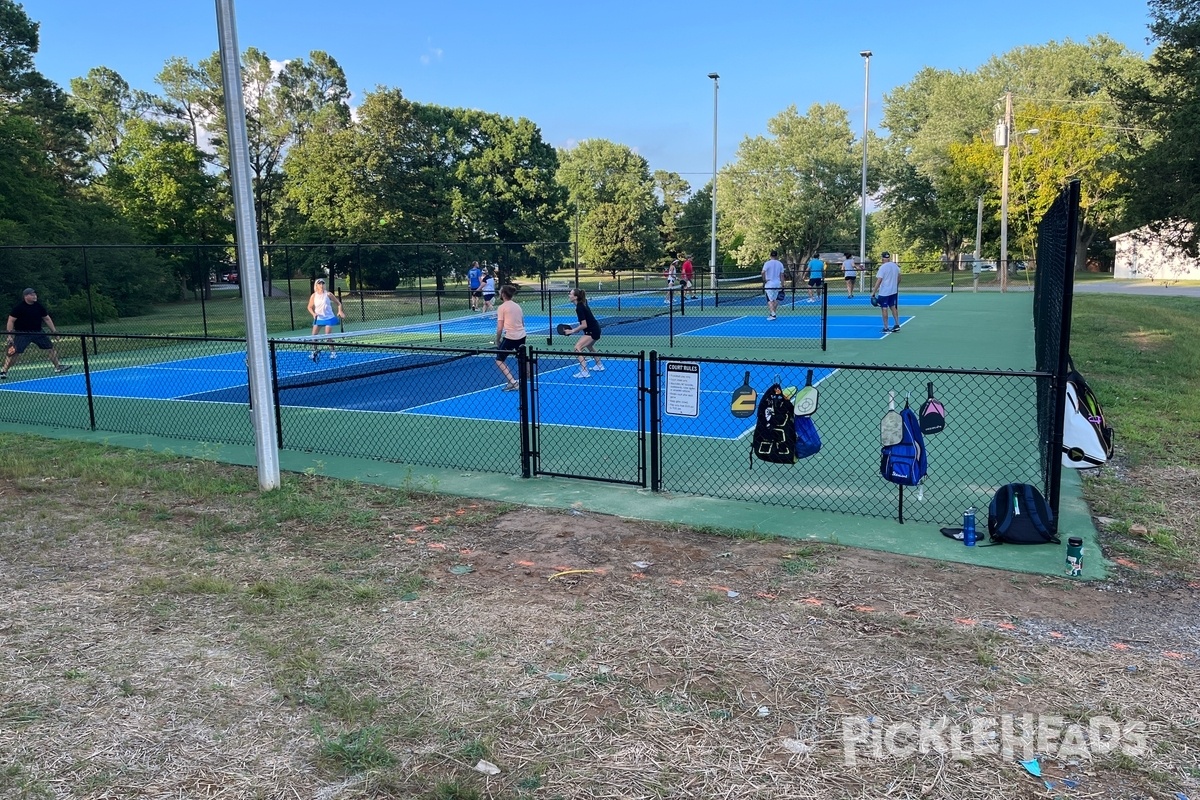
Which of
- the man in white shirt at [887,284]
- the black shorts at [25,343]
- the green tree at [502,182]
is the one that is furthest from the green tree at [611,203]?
the black shorts at [25,343]

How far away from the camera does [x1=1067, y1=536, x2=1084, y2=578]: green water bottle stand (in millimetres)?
5418

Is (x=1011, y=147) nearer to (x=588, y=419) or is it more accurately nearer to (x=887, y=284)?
(x=887, y=284)

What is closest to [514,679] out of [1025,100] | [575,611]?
[575,611]

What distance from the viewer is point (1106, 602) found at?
511 centimetres

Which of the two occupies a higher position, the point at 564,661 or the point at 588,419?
the point at 588,419

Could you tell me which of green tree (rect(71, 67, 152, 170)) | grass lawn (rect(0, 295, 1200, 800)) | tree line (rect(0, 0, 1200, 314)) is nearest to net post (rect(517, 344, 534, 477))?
grass lawn (rect(0, 295, 1200, 800))

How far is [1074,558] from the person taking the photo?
17.8 feet

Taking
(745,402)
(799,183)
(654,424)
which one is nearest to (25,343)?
(654,424)

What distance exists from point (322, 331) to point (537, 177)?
36.0m

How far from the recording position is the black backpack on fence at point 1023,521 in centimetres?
603

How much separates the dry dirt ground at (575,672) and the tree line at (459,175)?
2744 centimetres

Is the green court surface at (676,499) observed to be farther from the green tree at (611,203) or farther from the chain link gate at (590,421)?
the green tree at (611,203)

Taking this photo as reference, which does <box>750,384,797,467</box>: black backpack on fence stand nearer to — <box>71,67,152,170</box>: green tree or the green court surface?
the green court surface

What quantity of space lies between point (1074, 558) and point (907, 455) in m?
1.31
